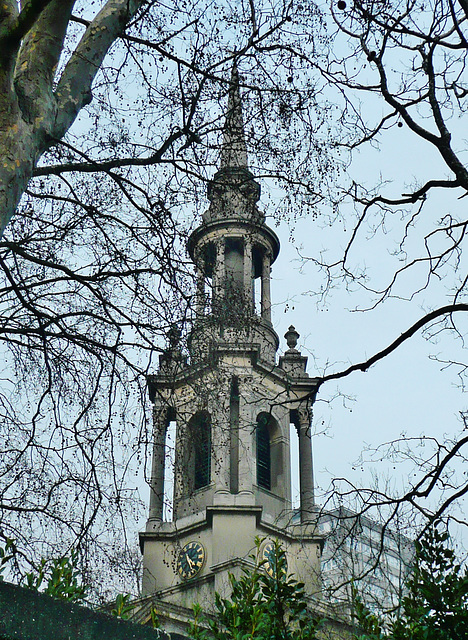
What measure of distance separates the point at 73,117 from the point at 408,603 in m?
4.39

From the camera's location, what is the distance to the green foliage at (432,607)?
248 inches

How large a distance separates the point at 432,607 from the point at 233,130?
5.10m

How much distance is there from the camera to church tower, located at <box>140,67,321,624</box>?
10125 mm

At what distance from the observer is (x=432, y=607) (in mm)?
6566

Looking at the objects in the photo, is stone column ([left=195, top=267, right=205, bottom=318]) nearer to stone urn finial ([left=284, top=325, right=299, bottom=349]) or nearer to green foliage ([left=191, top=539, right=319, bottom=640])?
green foliage ([left=191, top=539, right=319, bottom=640])

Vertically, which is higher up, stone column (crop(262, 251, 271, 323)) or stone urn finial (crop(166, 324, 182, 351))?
stone column (crop(262, 251, 271, 323))

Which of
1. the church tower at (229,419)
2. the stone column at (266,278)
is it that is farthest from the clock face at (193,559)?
the stone column at (266,278)

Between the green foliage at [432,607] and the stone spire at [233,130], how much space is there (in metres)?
4.50

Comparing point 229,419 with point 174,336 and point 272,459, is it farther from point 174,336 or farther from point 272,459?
point 272,459

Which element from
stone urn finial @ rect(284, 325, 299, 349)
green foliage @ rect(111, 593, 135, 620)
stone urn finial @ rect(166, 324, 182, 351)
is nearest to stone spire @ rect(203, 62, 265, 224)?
stone urn finial @ rect(166, 324, 182, 351)

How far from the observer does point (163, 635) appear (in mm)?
4848

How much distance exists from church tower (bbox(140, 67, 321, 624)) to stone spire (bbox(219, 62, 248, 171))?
1 centimetres

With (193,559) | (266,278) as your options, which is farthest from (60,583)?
(266,278)

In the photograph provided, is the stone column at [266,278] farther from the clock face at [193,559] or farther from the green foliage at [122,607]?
the green foliage at [122,607]
